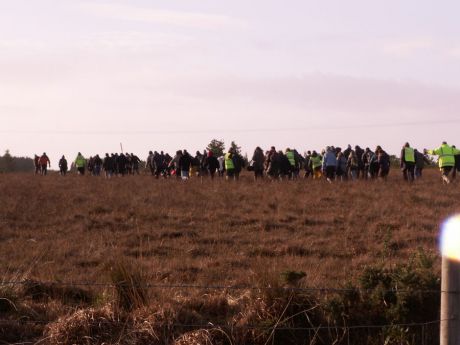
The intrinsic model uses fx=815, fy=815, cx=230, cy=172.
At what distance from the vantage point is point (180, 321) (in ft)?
25.0

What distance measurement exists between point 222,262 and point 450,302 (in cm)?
828

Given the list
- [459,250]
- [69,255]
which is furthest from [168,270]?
[459,250]

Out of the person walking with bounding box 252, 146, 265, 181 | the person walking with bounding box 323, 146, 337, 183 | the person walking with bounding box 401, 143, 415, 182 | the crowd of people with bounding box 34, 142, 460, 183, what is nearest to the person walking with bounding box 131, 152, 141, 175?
the crowd of people with bounding box 34, 142, 460, 183

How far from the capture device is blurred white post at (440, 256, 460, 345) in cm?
594

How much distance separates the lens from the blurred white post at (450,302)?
5938 millimetres

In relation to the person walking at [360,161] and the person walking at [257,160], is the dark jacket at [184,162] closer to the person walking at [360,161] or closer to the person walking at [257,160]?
the person walking at [257,160]

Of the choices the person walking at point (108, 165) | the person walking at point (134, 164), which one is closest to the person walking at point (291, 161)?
the person walking at point (108, 165)

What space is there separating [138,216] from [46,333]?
13.4 metres

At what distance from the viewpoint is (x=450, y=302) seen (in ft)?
19.6

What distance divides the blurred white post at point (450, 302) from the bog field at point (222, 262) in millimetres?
1204

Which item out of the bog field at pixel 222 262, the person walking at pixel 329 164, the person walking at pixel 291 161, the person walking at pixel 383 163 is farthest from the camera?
the person walking at pixel 291 161

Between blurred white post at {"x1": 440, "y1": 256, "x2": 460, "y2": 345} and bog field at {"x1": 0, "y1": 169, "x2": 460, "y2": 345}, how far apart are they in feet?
3.95

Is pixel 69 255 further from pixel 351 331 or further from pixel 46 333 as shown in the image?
pixel 351 331

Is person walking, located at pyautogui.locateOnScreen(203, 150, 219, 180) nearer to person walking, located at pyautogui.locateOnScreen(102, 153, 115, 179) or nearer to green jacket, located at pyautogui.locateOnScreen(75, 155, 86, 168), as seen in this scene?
person walking, located at pyautogui.locateOnScreen(102, 153, 115, 179)
